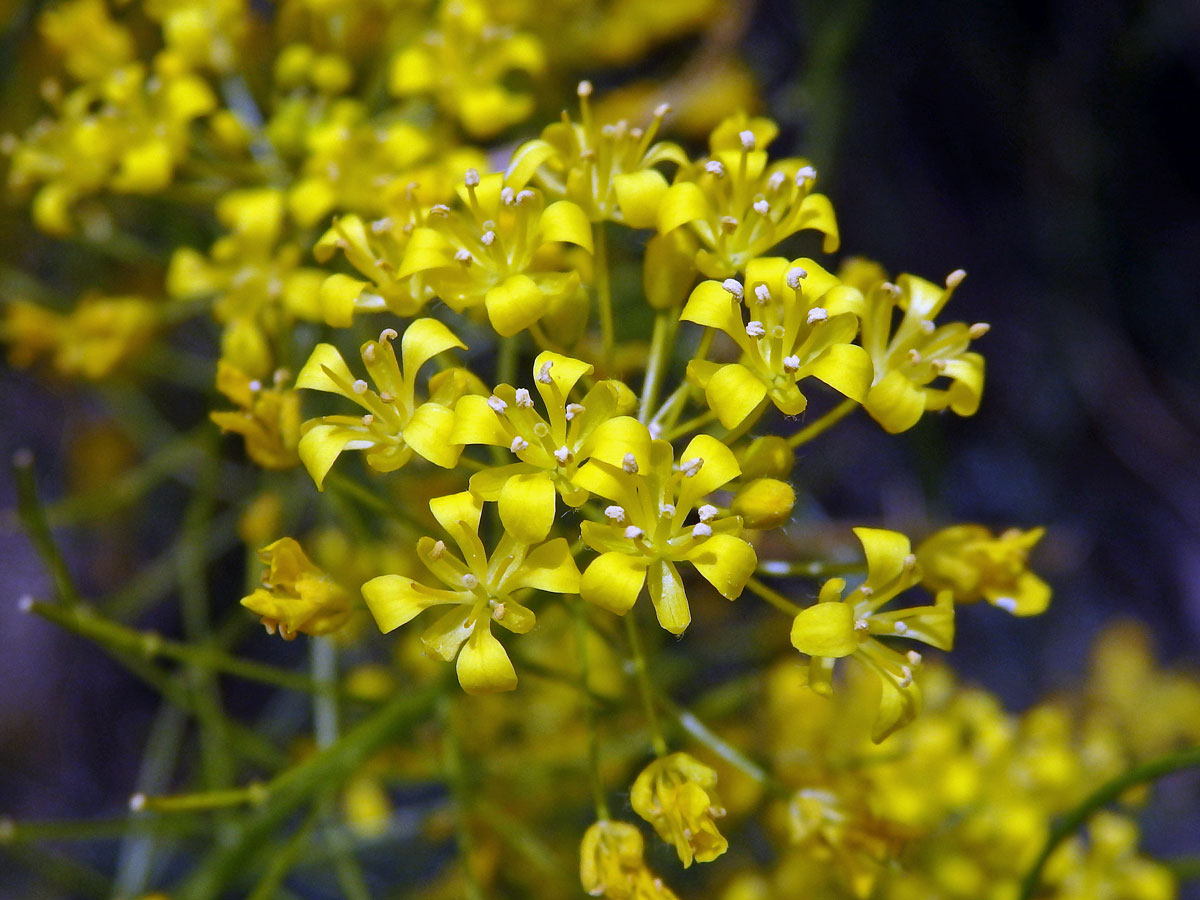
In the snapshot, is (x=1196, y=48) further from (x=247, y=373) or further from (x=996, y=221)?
(x=247, y=373)

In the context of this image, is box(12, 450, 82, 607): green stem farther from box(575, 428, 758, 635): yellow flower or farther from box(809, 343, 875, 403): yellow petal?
box(809, 343, 875, 403): yellow petal

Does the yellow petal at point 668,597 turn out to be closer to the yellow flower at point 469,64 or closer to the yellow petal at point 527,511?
the yellow petal at point 527,511

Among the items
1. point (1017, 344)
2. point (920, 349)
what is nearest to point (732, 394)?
point (920, 349)

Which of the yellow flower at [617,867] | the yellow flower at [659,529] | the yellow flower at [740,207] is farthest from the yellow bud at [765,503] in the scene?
the yellow flower at [617,867]

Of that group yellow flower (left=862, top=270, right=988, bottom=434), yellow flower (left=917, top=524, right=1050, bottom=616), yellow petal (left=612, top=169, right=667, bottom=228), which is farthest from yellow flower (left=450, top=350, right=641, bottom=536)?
yellow flower (left=917, top=524, right=1050, bottom=616)

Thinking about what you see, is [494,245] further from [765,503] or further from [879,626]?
[879,626]
